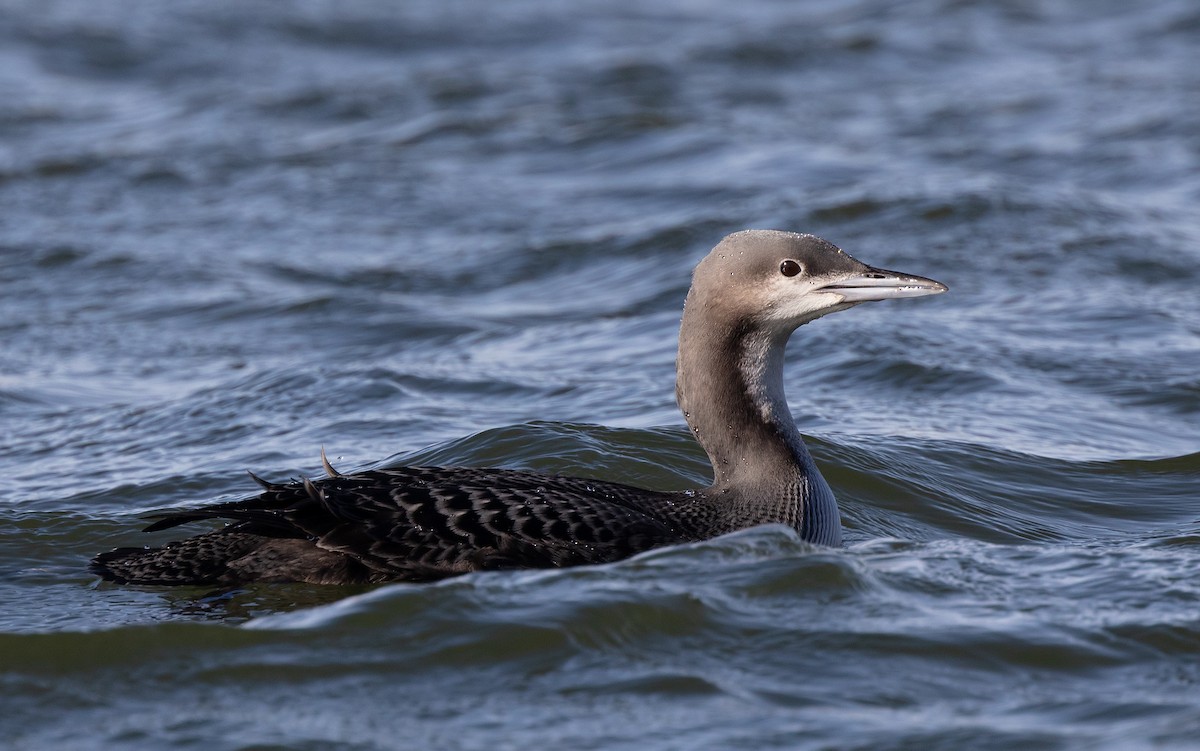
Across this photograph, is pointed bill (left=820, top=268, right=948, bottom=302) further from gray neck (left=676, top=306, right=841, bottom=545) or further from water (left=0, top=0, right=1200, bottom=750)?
water (left=0, top=0, right=1200, bottom=750)

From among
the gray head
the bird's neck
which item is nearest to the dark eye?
the gray head

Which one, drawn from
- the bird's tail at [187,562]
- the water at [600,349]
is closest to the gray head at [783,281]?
the water at [600,349]

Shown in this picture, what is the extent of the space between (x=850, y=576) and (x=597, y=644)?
883mm

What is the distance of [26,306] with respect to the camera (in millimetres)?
10641

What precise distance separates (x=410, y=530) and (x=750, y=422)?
50.6 inches

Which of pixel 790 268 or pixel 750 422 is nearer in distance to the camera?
pixel 790 268

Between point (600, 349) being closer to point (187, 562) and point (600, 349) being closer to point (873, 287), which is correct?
point (873, 287)

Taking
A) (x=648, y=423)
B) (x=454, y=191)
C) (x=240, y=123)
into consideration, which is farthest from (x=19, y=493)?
(x=240, y=123)

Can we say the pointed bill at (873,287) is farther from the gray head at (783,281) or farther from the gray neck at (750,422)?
the gray neck at (750,422)

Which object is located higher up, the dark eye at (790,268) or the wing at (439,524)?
the dark eye at (790,268)

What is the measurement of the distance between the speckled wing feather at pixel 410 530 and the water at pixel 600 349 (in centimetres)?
10

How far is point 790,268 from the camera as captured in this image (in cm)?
583

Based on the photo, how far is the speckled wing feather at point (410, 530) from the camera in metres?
5.30

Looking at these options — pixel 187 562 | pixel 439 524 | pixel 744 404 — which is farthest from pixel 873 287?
pixel 187 562
